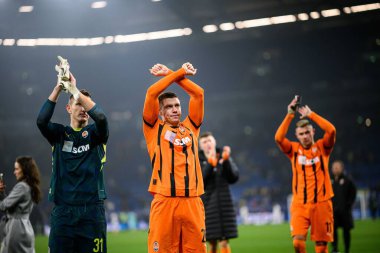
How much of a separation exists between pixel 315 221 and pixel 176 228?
3410mm

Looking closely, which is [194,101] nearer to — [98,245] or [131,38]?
[98,245]

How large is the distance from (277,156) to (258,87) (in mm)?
4827

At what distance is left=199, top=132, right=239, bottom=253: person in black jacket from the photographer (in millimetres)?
8258

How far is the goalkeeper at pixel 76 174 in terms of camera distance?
4660mm

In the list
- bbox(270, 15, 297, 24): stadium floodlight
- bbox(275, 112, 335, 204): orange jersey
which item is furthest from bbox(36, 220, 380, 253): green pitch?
bbox(270, 15, 297, 24): stadium floodlight

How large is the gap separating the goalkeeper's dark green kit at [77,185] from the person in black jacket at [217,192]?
11.3 ft

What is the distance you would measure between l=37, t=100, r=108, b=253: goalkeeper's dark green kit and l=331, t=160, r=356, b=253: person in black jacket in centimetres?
742

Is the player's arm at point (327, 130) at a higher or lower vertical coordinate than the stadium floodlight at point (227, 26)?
lower

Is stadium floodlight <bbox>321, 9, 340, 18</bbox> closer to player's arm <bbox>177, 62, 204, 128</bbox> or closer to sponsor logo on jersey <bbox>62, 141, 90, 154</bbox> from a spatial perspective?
player's arm <bbox>177, 62, 204, 128</bbox>

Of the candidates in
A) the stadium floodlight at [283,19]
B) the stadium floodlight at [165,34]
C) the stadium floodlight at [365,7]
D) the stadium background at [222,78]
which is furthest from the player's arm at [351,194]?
the stadium floodlight at [165,34]

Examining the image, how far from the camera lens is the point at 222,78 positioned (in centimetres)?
3359

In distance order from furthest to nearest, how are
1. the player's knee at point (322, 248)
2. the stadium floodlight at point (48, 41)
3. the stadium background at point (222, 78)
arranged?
1. the stadium background at point (222, 78)
2. the stadium floodlight at point (48, 41)
3. the player's knee at point (322, 248)

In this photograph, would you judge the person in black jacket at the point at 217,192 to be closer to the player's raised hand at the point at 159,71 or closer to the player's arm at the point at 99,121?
the player's raised hand at the point at 159,71

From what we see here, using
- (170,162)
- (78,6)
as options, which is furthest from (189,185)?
(78,6)
